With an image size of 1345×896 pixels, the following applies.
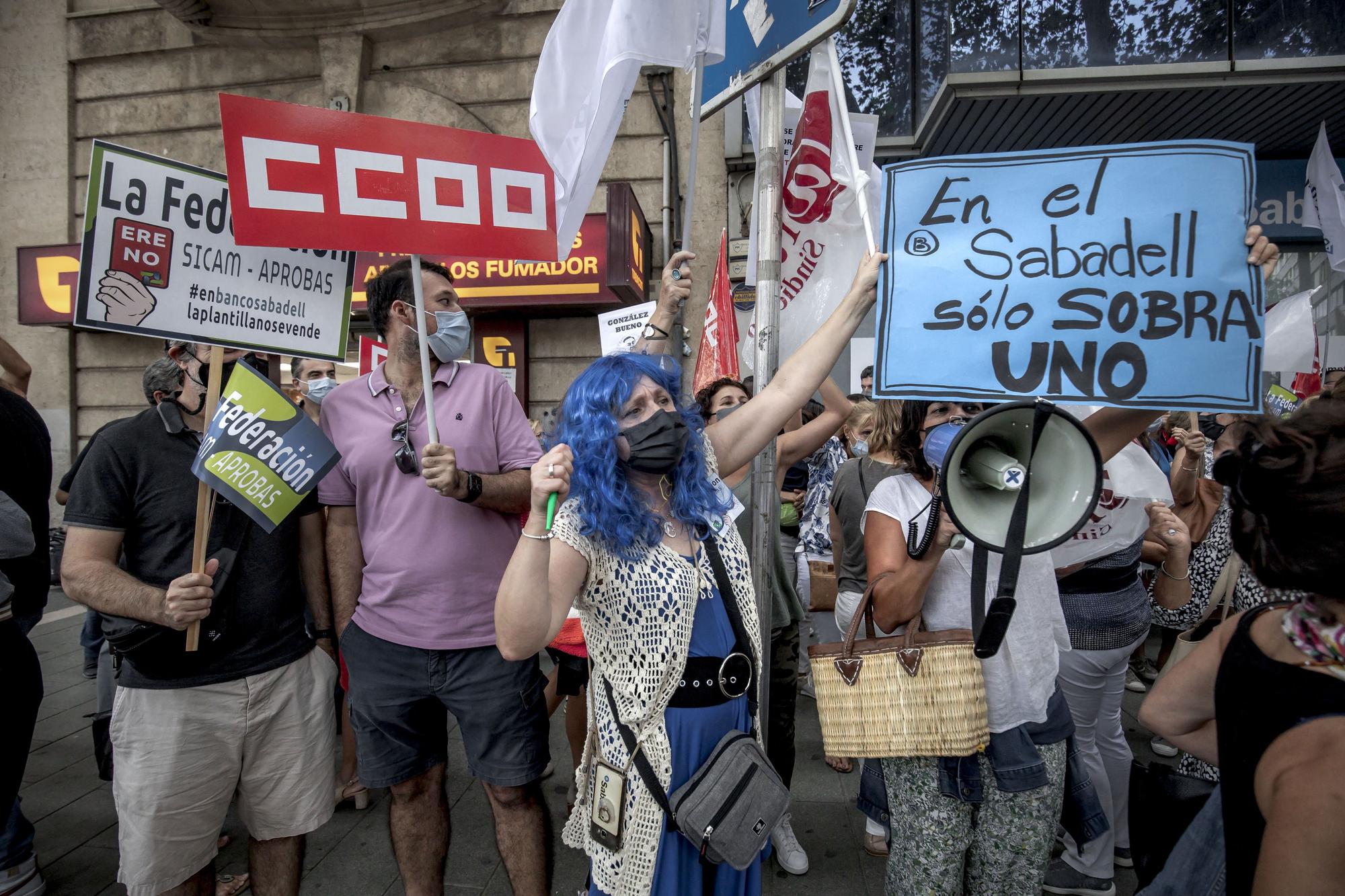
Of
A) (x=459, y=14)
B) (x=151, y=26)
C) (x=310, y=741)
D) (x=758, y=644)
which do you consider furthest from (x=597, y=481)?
(x=151, y=26)

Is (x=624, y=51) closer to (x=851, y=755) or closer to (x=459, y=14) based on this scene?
(x=851, y=755)

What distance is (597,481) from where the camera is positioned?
5.24 feet

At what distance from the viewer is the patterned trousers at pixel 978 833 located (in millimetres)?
1738

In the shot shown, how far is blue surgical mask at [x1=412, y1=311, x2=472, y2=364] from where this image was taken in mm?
2326

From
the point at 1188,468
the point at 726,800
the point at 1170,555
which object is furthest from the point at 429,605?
the point at 1188,468

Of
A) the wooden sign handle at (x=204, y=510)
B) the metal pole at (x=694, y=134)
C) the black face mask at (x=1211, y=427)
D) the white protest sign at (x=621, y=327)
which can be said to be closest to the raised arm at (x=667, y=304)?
the metal pole at (x=694, y=134)

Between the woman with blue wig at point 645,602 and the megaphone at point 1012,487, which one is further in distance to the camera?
the woman with blue wig at point 645,602

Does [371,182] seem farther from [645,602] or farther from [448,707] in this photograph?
[448,707]

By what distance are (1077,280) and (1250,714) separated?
0.87 meters

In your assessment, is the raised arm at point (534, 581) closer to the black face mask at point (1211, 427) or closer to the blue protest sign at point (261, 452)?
the blue protest sign at point (261, 452)

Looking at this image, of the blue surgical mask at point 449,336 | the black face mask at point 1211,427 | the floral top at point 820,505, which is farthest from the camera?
the floral top at point 820,505

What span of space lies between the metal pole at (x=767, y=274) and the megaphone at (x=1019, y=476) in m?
0.61

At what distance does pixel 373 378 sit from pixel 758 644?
1.56 meters

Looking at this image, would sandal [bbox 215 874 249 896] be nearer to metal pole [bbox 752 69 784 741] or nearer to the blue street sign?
metal pole [bbox 752 69 784 741]
